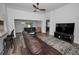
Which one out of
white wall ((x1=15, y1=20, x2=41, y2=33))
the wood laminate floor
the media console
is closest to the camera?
the wood laminate floor

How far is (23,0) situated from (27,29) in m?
1.65

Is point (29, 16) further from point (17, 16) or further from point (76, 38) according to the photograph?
point (76, 38)

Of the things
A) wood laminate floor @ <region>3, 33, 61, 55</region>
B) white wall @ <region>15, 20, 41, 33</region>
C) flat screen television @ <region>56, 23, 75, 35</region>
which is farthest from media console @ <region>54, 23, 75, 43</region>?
white wall @ <region>15, 20, 41, 33</region>

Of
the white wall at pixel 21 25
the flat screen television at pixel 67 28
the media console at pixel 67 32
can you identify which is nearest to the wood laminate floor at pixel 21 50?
the white wall at pixel 21 25

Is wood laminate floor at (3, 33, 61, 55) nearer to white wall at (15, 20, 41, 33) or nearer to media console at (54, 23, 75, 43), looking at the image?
white wall at (15, 20, 41, 33)

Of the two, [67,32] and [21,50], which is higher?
[67,32]

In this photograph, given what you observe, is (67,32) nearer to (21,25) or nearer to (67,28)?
(67,28)

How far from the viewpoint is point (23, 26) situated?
2623 millimetres

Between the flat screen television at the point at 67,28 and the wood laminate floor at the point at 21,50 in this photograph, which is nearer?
the wood laminate floor at the point at 21,50

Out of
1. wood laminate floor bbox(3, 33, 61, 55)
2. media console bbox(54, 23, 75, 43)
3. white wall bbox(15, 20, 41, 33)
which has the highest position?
white wall bbox(15, 20, 41, 33)

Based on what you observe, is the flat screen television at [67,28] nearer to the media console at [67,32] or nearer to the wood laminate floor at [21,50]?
the media console at [67,32]

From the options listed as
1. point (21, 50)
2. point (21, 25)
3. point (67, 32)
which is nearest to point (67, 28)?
point (67, 32)

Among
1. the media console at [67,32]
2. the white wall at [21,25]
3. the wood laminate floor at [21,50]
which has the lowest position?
the wood laminate floor at [21,50]

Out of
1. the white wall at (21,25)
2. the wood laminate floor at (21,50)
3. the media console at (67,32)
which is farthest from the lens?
the media console at (67,32)
